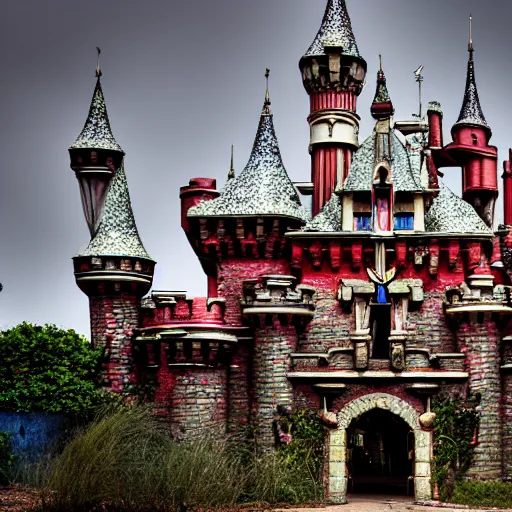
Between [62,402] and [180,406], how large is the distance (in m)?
3.78

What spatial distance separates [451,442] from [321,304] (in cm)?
584

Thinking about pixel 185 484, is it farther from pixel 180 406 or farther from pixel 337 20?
pixel 337 20

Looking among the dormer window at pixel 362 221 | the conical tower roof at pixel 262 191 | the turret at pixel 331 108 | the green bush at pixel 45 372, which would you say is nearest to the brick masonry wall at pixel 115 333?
the green bush at pixel 45 372

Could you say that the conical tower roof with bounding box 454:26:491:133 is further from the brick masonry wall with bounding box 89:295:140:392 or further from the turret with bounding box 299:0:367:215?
the brick masonry wall with bounding box 89:295:140:392

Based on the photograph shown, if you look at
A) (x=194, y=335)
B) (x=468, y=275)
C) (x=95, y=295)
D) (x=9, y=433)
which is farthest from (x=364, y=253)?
(x=9, y=433)

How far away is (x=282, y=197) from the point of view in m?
37.4

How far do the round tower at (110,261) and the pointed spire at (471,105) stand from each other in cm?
1548

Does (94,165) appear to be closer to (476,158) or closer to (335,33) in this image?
(335,33)

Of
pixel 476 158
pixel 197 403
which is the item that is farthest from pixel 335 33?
pixel 197 403

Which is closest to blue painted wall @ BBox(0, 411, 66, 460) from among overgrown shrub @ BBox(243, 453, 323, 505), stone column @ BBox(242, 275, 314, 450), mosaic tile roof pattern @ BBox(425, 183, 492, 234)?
stone column @ BBox(242, 275, 314, 450)

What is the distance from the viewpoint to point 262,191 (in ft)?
123

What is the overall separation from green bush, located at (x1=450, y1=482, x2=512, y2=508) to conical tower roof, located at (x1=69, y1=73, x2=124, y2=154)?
1580 centimetres

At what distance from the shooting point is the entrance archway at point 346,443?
1314 inches

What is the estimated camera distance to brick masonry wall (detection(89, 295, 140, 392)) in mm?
36594
